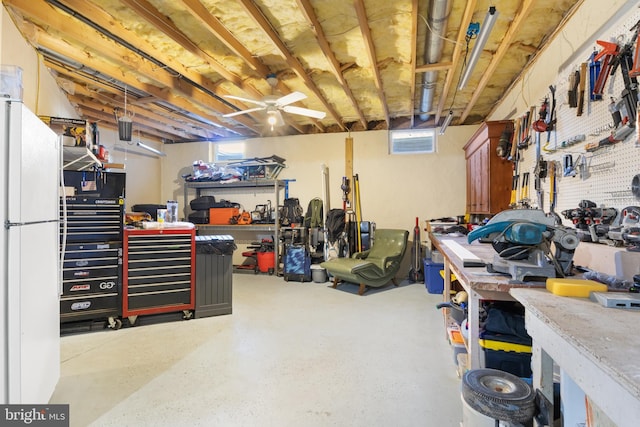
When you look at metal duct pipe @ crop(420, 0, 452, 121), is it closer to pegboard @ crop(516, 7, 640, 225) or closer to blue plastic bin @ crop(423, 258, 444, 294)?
pegboard @ crop(516, 7, 640, 225)

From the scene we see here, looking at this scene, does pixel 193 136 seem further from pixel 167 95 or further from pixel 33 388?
pixel 33 388

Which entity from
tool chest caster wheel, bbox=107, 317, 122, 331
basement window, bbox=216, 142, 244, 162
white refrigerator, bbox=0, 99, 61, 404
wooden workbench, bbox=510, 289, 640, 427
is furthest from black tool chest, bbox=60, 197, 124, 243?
basement window, bbox=216, 142, 244, 162

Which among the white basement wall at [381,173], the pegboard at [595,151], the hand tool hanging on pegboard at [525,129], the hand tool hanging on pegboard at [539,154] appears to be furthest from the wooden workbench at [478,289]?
the white basement wall at [381,173]

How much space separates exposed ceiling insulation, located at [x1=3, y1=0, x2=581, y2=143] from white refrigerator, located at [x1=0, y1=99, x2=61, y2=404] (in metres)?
1.43

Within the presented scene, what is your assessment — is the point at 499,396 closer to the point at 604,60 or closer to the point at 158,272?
the point at 604,60

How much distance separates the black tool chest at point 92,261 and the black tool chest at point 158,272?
95mm

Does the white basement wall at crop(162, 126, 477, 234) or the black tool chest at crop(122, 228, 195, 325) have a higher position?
the white basement wall at crop(162, 126, 477, 234)

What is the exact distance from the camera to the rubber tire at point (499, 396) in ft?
3.46

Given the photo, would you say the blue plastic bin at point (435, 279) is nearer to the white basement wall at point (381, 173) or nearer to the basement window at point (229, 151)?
the white basement wall at point (381, 173)

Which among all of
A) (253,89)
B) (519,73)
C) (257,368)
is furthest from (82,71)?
(519,73)

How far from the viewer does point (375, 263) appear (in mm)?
4379

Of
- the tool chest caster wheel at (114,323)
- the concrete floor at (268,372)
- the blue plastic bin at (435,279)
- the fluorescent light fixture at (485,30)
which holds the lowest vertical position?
the concrete floor at (268,372)

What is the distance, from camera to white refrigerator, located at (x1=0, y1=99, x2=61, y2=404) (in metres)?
1.26

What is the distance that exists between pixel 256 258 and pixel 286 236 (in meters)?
0.86
